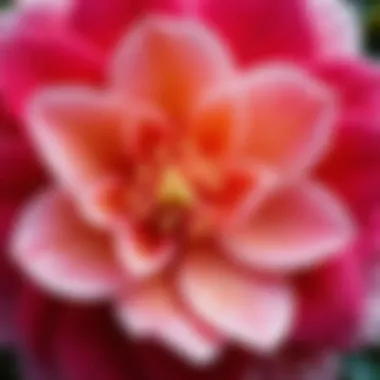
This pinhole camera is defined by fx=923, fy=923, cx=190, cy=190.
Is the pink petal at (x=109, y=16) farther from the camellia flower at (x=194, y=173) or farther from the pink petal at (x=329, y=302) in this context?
the pink petal at (x=329, y=302)

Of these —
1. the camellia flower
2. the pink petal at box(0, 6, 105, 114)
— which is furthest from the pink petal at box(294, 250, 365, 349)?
the pink petal at box(0, 6, 105, 114)

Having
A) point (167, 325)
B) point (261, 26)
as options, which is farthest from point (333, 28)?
point (167, 325)

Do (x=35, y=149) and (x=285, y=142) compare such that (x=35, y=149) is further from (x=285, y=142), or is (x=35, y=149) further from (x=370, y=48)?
(x=370, y=48)

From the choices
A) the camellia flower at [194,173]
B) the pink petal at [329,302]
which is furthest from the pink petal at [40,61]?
the pink petal at [329,302]

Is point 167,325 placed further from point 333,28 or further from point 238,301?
point 333,28

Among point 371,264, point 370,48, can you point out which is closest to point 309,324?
point 371,264

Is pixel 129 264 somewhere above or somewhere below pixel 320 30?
below
